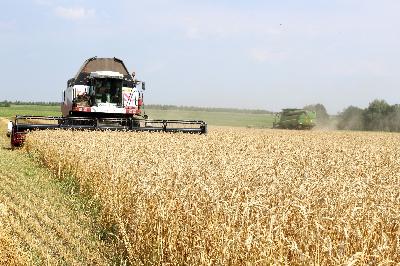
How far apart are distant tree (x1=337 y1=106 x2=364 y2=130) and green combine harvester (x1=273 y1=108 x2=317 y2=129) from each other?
33.3 feet

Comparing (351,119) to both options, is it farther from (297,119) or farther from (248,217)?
(248,217)

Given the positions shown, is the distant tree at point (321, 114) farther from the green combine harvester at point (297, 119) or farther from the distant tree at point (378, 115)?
the green combine harvester at point (297, 119)

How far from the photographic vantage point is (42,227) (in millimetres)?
5996

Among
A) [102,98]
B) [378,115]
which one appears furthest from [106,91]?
[378,115]

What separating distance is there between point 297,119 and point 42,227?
34826 mm

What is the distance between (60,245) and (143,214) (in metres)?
1.37

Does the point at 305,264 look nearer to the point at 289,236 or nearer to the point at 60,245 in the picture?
the point at 289,236

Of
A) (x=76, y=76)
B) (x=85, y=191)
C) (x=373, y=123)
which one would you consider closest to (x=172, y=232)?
(x=85, y=191)

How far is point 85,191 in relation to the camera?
786 centimetres

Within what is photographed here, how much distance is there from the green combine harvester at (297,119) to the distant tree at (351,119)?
33.3 ft

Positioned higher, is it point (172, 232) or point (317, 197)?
point (317, 197)

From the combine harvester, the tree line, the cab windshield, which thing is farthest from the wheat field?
the tree line

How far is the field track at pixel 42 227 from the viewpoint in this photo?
4.76 m

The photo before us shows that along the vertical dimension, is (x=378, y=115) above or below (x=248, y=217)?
above
